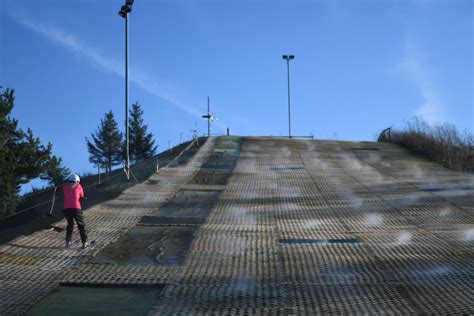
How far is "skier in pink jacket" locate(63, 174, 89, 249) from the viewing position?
10273 mm

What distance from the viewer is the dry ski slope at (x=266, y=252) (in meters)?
6.95

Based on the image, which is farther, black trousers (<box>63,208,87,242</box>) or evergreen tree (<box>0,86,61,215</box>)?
evergreen tree (<box>0,86,61,215</box>)

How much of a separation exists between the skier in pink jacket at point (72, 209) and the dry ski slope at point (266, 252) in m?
0.32

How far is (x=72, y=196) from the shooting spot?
10.5 metres

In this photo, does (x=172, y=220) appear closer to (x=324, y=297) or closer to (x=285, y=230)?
(x=285, y=230)

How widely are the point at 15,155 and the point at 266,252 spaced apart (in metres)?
26.1

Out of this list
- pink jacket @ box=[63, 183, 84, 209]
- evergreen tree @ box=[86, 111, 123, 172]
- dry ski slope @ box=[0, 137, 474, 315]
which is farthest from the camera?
evergreen tree @ box=[86, 111, 123, 172]

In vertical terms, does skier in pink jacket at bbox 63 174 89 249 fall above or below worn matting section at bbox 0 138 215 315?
above

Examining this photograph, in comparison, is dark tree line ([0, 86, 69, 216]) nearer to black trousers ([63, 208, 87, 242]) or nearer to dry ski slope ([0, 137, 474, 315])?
dry ski slope ([0, 137, 474, 315])

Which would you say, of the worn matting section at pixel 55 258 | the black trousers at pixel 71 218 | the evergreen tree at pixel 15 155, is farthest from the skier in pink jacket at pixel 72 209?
the evergreen tree at pixel 15 155

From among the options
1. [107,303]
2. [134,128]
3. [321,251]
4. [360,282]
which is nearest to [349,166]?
[321,251]

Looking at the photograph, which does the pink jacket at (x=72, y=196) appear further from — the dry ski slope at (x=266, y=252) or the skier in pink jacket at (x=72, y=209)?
the dry ski slope at (x=266, y=252)

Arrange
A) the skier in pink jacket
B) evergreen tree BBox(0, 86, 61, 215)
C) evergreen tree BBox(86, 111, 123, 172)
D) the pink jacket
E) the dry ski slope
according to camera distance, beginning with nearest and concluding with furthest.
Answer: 1. the dry ski slope
2. the skier in pink jacket
3. the pink jacket
4. evergreen tree BBox(0, 86, 61, 215)
5. evergreen tree BBox(86, 111, 123, 172)

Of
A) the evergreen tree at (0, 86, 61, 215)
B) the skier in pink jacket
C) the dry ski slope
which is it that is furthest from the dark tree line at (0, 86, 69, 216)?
the skier in pink jacket
